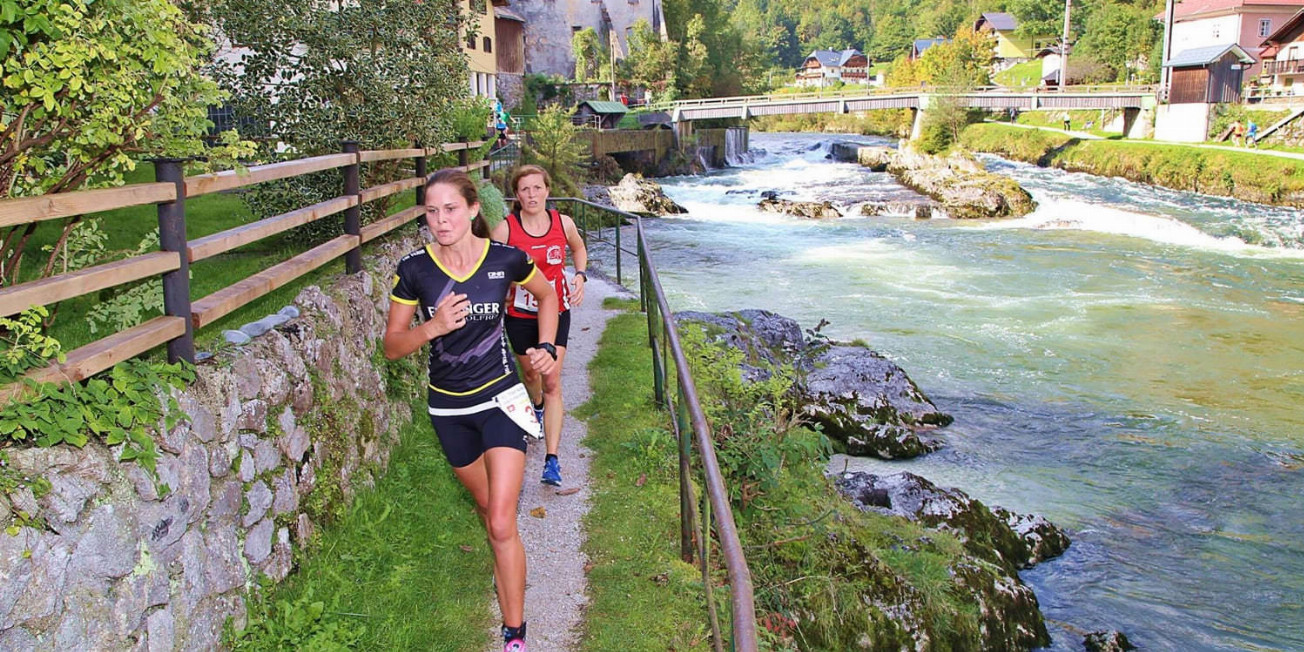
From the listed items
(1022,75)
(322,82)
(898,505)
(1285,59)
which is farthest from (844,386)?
(1022,75)

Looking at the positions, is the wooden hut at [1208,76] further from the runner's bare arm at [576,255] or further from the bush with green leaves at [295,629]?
the bush with green leaves at [295,629]

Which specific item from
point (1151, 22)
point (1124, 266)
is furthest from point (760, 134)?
point (1124, 266)

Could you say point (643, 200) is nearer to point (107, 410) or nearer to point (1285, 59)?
point (107, 410)

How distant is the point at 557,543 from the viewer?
5441mm

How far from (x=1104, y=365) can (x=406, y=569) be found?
12080mm

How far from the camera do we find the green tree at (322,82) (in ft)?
27.1

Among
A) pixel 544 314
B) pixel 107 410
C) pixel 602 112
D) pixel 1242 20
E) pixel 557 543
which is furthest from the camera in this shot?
pixel 1242 20

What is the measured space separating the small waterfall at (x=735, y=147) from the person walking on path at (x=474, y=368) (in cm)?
5146

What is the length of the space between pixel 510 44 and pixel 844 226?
26.0 m

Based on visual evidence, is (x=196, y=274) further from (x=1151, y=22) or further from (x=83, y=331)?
(x=1151, y=22)

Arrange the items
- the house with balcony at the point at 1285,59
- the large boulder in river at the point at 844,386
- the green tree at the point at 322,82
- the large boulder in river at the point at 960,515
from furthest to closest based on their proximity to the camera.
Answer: the house with balcony at the point at 1285,59
the large boulder in river at the point at 844,386
the green tree at the point at 322,82
the large boulder in river at the point at 960,515

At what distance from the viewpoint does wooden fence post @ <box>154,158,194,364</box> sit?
13.3 feet

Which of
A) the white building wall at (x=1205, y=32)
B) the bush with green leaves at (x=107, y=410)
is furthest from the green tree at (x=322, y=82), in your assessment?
the white building wall at (x=1205, y=32)

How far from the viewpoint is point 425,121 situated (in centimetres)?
909
